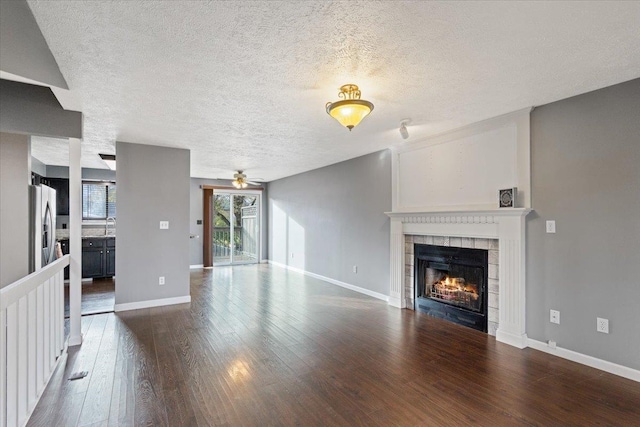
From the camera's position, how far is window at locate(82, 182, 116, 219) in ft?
22.8

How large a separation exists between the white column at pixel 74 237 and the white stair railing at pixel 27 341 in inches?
20.7

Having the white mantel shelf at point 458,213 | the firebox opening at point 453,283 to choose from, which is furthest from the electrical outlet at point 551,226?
the firebox opening at point 453,283

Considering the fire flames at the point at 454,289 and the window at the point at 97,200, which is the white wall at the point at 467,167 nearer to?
the fire flames at the point at 454,289

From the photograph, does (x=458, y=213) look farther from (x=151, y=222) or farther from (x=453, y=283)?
(x=151, y=222)

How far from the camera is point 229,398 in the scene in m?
2.36

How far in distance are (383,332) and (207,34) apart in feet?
11.4

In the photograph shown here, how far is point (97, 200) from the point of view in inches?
278

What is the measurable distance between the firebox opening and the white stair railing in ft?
14.0

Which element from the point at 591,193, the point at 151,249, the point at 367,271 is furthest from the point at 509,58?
the point at 151,249

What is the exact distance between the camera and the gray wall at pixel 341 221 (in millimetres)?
5352

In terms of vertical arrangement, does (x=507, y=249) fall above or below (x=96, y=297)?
above

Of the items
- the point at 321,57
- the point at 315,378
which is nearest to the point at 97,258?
the point at 315,378

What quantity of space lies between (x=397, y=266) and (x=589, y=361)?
7.97 feet

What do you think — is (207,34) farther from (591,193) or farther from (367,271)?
(367,271)
